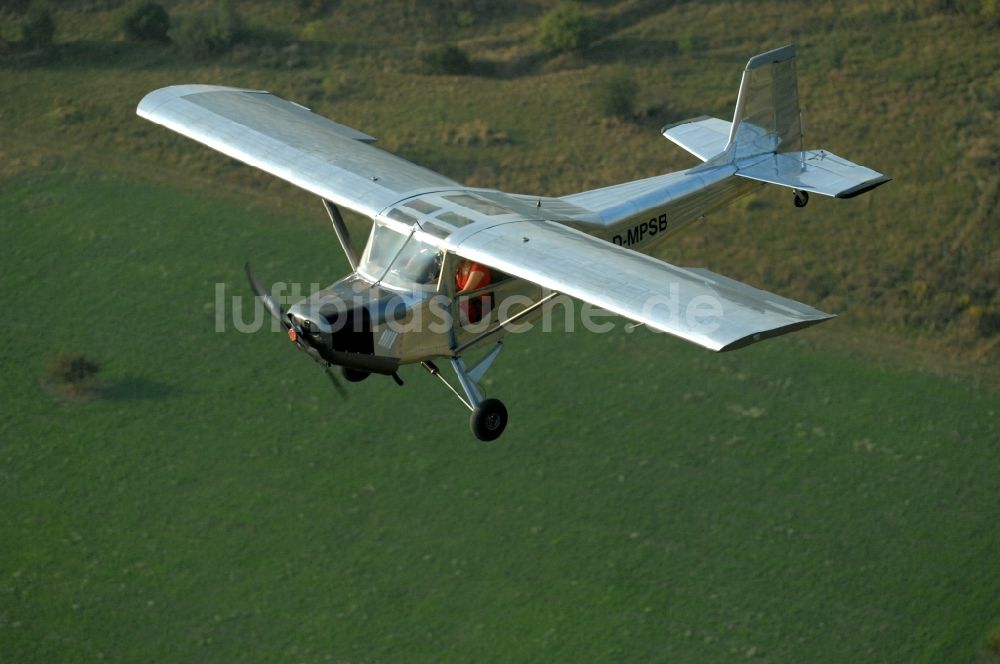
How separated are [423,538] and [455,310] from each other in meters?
16.1

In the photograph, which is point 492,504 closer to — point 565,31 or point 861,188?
point 861,188

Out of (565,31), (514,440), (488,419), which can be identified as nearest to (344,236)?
(488,419)

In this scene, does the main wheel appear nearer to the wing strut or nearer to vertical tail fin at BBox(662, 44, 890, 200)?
the wing strut

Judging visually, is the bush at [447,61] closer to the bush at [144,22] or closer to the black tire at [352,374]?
the bush at [144,22]

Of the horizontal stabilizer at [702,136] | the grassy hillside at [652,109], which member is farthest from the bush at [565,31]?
the horizontal stabilizer at [702,136]

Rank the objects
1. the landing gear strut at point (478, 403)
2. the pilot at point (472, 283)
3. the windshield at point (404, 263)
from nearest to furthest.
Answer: the windshield at point (404, 263), the pilot at point (472, 283), the landing gear strut at point (478, 403)

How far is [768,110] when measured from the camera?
99.5 ft

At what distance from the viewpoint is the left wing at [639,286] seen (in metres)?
21.7

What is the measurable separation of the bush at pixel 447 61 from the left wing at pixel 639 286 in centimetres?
3038

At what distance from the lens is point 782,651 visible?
38.2 meters

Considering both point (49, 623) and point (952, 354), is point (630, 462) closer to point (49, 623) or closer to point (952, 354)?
point (952, 354)

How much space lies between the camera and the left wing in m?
21.7

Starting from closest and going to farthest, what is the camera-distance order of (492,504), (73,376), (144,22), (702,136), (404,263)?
(404,263), (702,136), (492,504), (73,376), (144,22)

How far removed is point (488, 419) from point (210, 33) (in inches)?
1385
